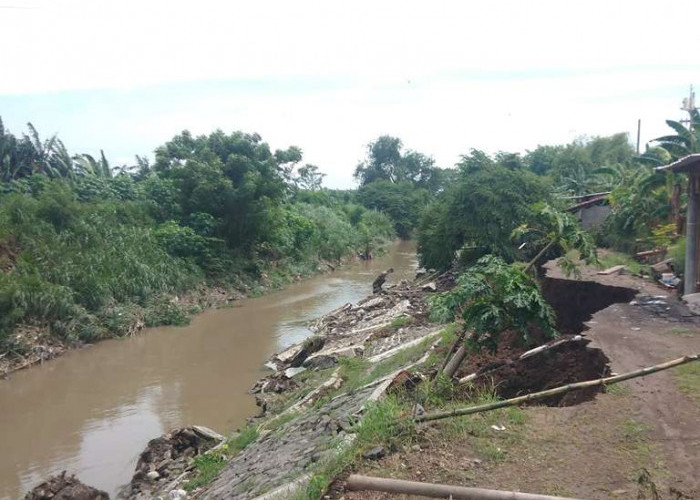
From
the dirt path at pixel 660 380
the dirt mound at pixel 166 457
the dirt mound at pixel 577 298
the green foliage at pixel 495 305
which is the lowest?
the dirt mound at pixel 166 457

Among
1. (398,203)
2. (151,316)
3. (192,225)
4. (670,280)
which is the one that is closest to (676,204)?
(670,280)

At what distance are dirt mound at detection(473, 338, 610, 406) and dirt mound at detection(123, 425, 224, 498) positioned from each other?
14.3 ft

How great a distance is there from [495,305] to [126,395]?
353 inches

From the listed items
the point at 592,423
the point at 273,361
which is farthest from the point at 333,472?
the point at 273,361

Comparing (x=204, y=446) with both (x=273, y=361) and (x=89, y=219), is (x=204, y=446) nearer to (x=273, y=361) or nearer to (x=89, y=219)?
(x=273, y=361)

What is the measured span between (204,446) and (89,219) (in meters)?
13.6

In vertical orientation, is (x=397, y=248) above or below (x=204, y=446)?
below

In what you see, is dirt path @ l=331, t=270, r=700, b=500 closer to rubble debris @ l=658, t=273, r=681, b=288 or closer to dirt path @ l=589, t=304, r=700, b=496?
dirt path @ l=589, t=304, r=700, b=496

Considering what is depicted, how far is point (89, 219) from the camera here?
20547 mm

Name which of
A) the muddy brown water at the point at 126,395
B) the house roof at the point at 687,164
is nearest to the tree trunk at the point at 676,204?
the house roof at the point at 687,164

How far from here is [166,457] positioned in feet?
29.4

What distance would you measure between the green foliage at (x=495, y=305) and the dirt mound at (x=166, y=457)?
4368 mm

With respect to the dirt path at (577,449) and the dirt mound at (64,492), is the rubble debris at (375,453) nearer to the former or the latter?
the dirt path at (577,449)

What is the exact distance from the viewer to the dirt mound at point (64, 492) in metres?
7.48
